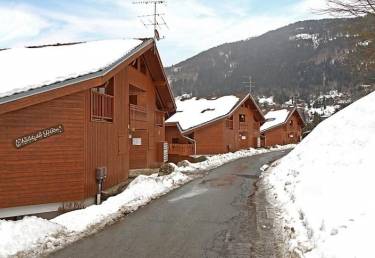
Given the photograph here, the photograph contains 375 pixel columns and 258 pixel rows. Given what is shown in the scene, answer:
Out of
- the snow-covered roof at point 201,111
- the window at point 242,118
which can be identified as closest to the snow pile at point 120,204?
the snow-covered roof at point 201,111

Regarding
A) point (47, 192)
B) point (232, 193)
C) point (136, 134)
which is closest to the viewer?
point (47, 192)

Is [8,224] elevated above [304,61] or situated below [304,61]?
below

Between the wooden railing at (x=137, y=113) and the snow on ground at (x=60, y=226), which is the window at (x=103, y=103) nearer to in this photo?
the snow on ground at (x=60, y=226)

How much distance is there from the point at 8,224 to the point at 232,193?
811cm

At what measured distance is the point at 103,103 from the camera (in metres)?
14.7

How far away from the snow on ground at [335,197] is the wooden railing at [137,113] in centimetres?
792

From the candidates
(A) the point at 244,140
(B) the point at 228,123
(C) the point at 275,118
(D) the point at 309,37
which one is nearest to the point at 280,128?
(C) the point at 275,118

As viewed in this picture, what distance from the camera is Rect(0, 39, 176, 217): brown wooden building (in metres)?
11.1

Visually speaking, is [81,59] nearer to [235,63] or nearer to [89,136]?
[89,136]

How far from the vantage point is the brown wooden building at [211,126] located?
36.6 m

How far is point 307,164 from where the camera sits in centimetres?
1397

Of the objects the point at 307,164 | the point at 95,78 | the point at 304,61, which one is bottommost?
the point at 307,164

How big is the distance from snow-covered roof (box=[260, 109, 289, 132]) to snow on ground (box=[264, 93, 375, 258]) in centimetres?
4217

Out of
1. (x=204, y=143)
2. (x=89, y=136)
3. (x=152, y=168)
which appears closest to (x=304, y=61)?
(x=204, y=143)
